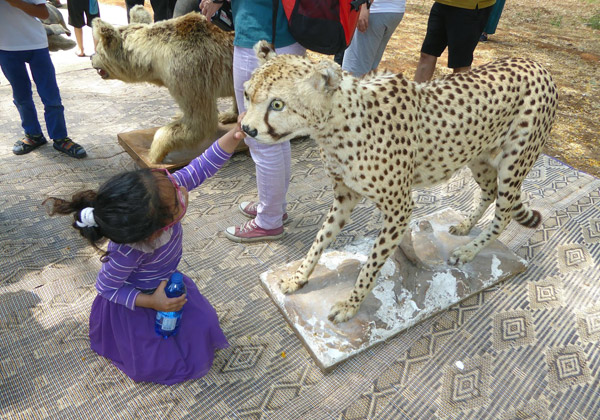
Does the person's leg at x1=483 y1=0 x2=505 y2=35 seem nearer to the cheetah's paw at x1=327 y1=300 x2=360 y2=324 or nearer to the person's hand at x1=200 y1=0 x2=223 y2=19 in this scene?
the person's hand at x1=200 y1=0 x2=223 y2=19

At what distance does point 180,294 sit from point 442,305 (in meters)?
1.45

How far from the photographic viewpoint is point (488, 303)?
2.51 metres

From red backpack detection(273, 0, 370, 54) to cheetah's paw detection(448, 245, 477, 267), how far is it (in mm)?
1432

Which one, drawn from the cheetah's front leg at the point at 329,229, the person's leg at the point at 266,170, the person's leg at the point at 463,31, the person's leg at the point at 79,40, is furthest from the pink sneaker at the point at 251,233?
the person's leg at the point at 79,40

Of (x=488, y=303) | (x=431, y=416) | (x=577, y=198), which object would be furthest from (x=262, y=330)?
(x=577, y=198)

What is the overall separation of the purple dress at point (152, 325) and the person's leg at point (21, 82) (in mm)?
2450

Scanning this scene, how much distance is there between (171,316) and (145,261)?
0.27 m

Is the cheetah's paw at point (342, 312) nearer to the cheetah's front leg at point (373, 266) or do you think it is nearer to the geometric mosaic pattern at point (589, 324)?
the cheetah's front leg at point (373, 266)

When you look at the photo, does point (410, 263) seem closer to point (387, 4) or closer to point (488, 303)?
point (488, 303)

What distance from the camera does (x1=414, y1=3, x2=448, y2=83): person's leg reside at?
392 cm

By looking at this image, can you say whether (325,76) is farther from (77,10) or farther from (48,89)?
(77,10)

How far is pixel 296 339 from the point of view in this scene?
229cm

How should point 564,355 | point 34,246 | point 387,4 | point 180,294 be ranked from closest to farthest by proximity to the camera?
point 180,294 → point 564,355 → point 34,246 → point 387,4

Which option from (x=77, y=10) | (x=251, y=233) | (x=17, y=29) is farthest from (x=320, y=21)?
(x=77, y=10)
